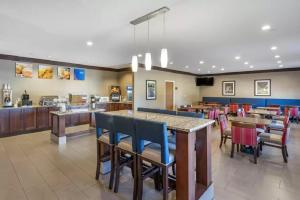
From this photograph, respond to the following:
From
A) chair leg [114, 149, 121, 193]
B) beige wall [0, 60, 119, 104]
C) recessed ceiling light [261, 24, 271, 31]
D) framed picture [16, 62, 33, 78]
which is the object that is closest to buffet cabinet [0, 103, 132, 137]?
beige wall [0, 60, 119, 104]

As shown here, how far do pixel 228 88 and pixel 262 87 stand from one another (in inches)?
73.4

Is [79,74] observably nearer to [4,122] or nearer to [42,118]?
[42,118]

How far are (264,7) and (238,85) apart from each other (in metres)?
8.80

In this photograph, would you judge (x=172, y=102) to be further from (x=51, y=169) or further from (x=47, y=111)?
(x=51, y=169)

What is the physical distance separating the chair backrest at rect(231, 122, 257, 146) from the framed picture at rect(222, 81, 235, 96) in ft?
26.5

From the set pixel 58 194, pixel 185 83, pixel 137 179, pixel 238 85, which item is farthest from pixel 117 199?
pixel 238 85

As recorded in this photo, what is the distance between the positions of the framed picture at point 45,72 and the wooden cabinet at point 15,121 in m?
1.51

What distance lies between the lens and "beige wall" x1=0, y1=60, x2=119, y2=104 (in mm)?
5586

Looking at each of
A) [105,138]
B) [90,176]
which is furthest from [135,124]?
[90,176]

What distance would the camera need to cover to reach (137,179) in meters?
2.07

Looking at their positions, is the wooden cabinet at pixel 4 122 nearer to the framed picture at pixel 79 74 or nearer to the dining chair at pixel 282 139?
the framed picture at pixel 79 74

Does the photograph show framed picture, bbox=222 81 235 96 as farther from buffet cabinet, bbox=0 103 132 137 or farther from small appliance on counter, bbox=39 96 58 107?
small appliance on counter, bbox=39 96 58 107

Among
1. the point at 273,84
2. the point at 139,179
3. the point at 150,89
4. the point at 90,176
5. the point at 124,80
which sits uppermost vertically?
the point at 124,80

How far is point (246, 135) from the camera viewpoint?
337 centimetres
